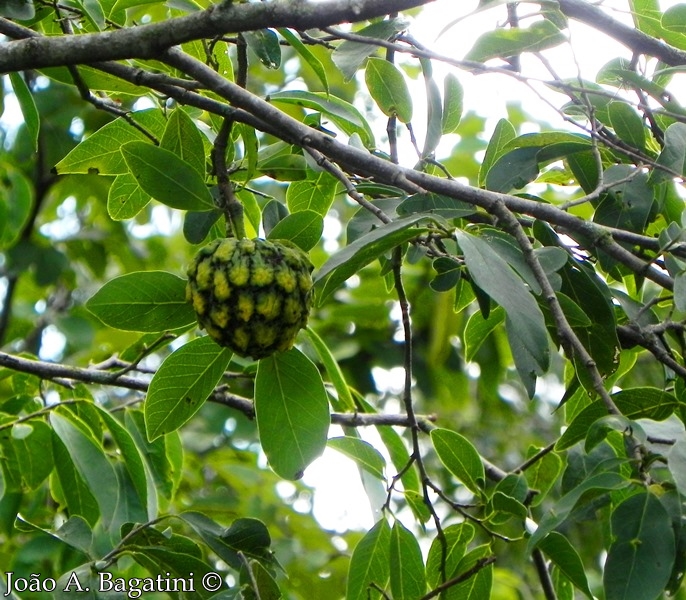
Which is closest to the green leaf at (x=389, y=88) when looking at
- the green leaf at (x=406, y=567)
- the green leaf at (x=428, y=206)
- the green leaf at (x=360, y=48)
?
the green leaf at (x=360, y=48)

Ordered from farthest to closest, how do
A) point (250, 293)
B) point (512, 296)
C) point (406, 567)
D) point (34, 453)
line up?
point (34, 453) < point (406, 567) < point (250, 293) < point (512, 296)

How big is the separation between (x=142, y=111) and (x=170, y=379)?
0.54 meters

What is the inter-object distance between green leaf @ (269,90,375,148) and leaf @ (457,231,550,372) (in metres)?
0.48

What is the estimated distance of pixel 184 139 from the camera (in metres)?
1.51

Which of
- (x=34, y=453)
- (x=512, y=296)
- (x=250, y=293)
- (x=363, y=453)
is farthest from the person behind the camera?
(x=34, y=453)

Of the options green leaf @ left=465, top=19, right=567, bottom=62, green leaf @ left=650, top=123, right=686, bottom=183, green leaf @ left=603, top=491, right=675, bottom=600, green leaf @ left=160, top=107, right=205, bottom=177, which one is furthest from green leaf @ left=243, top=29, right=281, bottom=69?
green leaf @ left=603, top=491, right=675, bottom=600

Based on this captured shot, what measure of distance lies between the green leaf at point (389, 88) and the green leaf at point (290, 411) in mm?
520

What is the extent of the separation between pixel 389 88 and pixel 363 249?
64 cm

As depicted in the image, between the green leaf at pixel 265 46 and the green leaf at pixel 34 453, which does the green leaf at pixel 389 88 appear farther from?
the green leaf at pixel 34 453

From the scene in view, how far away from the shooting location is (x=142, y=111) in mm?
1738

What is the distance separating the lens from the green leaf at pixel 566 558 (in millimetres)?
1429

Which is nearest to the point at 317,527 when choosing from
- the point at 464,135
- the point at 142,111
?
the point at 464,135

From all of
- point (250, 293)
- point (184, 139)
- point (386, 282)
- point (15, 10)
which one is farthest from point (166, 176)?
point (386, 282)

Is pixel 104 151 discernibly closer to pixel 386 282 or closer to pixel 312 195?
pixel 312 195
